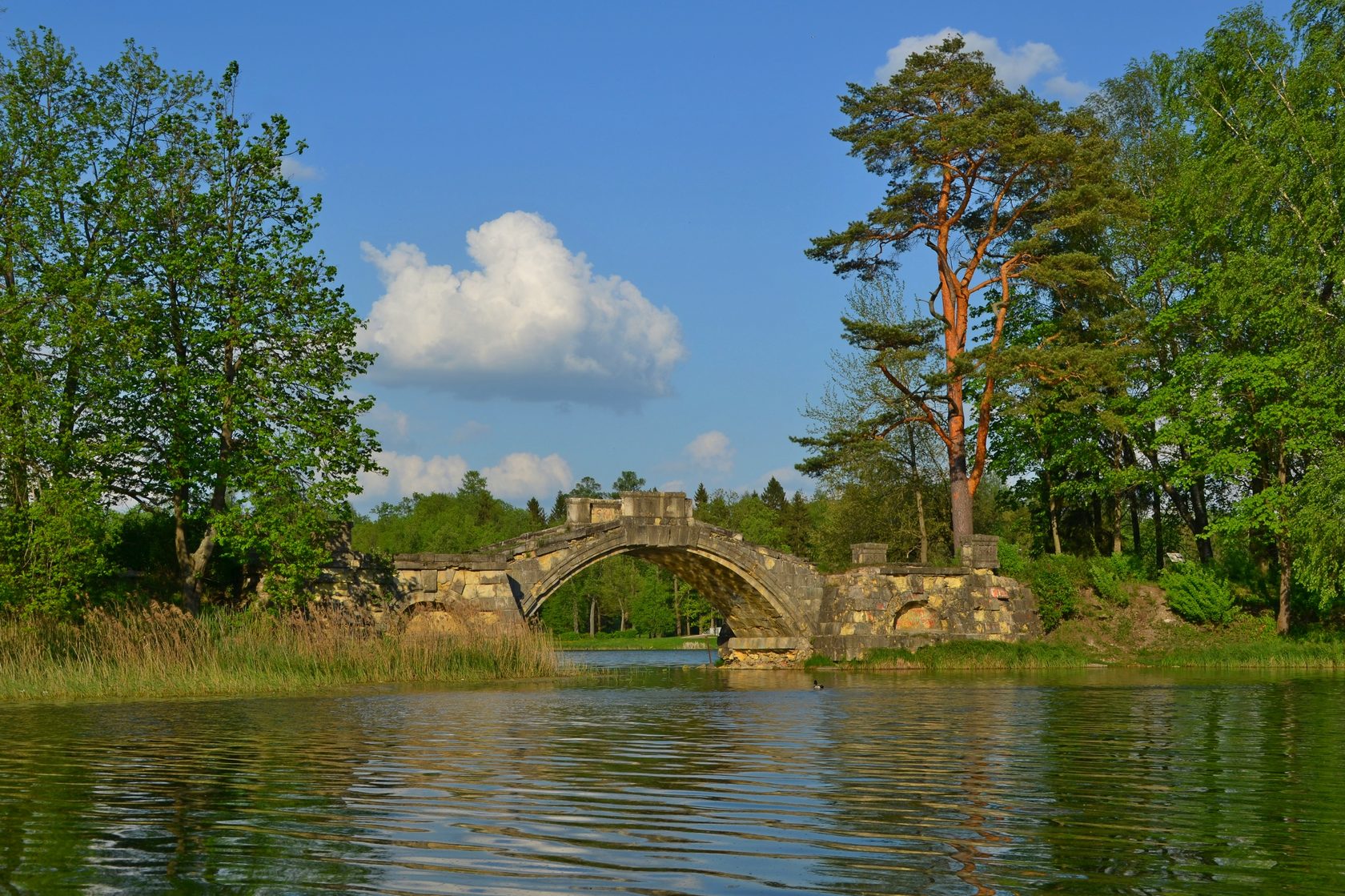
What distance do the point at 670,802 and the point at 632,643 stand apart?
214 feet

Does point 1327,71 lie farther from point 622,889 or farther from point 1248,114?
point 622,889

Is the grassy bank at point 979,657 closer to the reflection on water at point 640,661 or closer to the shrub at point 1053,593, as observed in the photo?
the shrub at point 1053,593

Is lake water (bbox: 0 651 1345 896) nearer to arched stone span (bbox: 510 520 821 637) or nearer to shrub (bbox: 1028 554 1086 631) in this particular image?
arched stone span (bbox: 510 520 821 637)

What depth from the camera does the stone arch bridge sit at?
95.3 feet

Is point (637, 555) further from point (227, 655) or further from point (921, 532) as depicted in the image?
point (227, 655)

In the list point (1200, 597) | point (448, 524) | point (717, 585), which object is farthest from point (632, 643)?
point (1200, 597)

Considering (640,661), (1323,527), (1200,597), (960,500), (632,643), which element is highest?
(960,500)

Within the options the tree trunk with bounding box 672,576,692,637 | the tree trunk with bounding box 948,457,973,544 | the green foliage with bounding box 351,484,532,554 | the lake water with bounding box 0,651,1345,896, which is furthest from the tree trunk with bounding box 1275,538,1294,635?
the green foliage with bounding box 351,484,532,554

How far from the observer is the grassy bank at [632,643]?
64.8 m

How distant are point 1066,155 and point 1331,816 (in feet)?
92.9

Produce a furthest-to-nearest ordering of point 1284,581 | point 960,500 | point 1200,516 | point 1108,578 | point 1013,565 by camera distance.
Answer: point 1200,516 < point 960,500 < point 1013,565 < point 1108,578 < point 1284,581

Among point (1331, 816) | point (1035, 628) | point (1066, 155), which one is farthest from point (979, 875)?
point (1066, 155)

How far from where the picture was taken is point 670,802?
732cm

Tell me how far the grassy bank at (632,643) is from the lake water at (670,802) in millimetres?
46377
